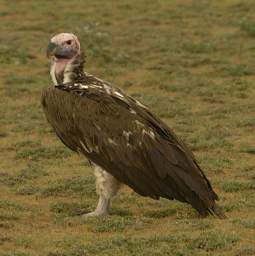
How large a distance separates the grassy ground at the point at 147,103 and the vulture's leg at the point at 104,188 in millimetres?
253

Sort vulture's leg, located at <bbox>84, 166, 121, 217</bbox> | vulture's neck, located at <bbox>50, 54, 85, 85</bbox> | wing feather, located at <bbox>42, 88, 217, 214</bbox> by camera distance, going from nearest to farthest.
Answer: wing feather, located at <bbox>42, 88, 217, 214</bbox>, vulture's leg, located at <bbox>84, 166, 121, 217</bbox>, vulture's neck, located at <bbox>50, 54, 85, 85</bbox>

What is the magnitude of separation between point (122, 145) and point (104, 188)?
610mm

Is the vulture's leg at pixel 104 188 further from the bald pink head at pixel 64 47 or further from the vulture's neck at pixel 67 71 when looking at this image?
the bald pink head at pixel 64 47

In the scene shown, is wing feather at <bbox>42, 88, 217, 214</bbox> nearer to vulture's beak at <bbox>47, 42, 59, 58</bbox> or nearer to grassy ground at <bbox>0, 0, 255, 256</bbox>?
grassy ground at <bbox>0, 0, 255, 256</bbox>

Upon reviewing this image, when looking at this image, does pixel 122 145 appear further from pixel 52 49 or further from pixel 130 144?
pixel 52 49

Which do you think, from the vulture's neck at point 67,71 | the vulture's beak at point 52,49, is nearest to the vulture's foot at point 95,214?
the vulture's neck at point 67,71

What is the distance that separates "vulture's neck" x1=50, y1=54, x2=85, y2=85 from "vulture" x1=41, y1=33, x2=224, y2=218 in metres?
0.17

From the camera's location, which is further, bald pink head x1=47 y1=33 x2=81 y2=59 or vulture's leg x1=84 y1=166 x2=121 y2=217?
bald pink head x1=47 y1=33 x2=81 y2=59

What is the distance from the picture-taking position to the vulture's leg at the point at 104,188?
10.9 metres

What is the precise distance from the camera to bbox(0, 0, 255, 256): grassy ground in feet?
32.0

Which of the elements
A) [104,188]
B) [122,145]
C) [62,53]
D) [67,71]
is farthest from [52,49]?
[104,188]

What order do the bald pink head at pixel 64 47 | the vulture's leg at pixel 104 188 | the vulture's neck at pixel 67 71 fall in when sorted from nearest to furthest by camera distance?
the vulture's leg at pixel 104 188 → the vulture's neck at pixel 67 71 → the bald pink head at pixel 64 47

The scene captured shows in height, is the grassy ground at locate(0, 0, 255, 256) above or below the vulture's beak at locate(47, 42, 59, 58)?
below

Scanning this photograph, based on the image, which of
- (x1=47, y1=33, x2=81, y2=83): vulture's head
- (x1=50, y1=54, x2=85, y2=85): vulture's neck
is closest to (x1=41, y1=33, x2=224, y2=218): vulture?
(x1=50, y1=54, x2=85, y2=85): vulture's neck
